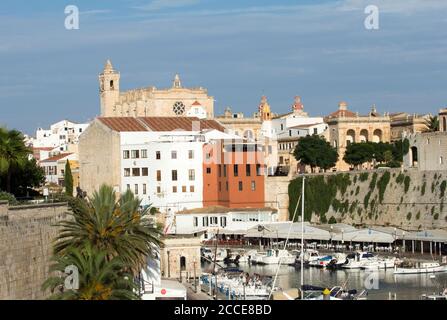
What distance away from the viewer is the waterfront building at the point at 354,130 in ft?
317

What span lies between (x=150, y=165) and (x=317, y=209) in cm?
999

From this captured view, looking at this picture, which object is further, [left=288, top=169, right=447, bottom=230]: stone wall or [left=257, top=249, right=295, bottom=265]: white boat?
[left=288, top=169, right=447, bottom=230]: stone wall

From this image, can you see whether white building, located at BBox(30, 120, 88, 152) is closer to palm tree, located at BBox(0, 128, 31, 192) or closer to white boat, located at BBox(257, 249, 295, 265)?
white boat, located at BBox(257, 249, 295, 265)

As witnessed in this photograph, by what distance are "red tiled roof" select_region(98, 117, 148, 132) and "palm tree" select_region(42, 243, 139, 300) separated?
169 feet

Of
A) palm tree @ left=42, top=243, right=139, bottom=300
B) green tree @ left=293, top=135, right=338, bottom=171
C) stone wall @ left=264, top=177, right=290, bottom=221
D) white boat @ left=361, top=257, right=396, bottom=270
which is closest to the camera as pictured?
palm tree @ left=42, top=243, right=139, bottom=300

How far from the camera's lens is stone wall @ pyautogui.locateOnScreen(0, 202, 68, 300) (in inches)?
1204

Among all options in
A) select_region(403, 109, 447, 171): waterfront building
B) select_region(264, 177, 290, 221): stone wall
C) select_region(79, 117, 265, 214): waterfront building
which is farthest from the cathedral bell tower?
select_region(403, 109, 447, 171): waterfront building

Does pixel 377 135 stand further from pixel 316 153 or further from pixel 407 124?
pixel 316 153

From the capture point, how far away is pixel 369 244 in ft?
222

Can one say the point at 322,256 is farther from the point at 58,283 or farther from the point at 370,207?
the point at 58,283

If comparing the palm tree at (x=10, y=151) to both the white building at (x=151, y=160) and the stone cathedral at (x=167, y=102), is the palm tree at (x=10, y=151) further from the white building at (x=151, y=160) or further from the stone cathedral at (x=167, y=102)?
the stone cathedral at (x=167, y=102)

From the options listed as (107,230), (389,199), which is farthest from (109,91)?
(107,230)

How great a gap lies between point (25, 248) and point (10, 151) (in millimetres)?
16412
